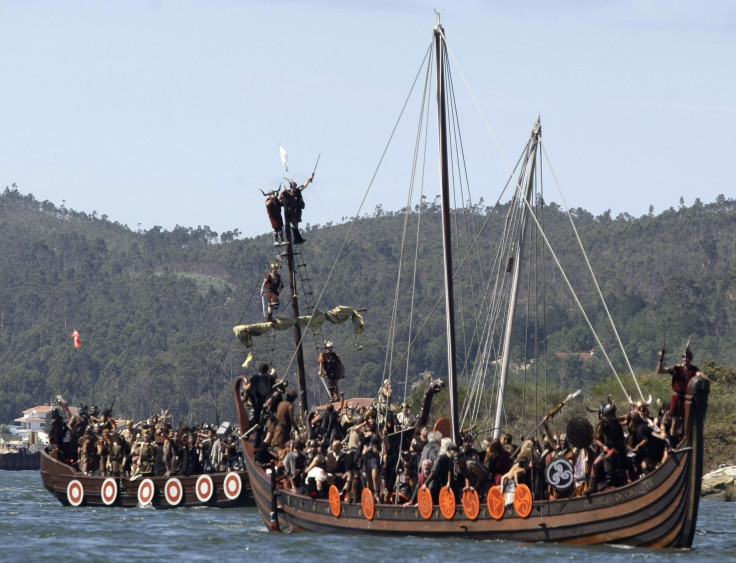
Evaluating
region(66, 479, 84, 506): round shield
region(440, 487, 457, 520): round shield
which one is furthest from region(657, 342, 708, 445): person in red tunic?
region(66, 479, 84, 506): round shield

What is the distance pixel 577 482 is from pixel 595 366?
421ft

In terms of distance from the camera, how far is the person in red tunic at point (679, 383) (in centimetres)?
2244

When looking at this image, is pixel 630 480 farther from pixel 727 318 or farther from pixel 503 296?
pixel 727 318

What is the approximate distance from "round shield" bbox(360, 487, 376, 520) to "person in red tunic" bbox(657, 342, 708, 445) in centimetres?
573

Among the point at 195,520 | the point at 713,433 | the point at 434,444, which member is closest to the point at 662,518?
the point at 434,444

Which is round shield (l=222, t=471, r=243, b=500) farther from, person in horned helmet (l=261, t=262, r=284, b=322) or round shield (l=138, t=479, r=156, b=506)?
person in horned helmet (l=261, t=262, r=284, b=322)

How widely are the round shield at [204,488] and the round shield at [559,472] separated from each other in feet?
50.5

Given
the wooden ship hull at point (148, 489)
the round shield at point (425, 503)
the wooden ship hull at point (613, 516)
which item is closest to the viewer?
the wooden ship hull at point (613, 516)

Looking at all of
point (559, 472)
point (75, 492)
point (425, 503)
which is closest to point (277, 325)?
point (75, 492)

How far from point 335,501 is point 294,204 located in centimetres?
1306

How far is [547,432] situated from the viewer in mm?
24344

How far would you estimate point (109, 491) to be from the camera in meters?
39.5

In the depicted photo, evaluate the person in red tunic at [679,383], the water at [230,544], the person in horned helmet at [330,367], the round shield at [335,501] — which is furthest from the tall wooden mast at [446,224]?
the person in horned helmet at [330,367]

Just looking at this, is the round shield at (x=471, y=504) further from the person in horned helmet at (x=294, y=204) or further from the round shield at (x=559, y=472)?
the person in horned helmet at (x=294, y=204)
